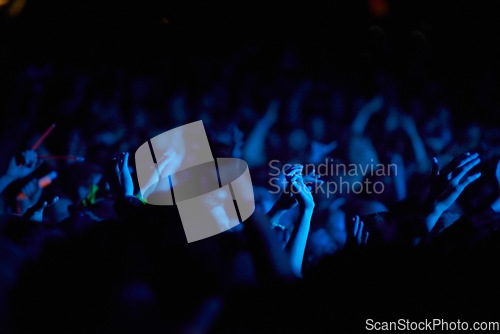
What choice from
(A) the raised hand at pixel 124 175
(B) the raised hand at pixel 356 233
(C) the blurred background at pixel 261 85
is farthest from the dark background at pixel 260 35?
(B) the raised hand at pixel 356 233

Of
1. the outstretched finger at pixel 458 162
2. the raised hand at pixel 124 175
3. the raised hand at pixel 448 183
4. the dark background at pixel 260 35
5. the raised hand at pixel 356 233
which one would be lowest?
the raised hand at pixel 356 233

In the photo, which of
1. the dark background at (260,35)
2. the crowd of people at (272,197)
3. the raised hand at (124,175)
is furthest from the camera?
the dark background at (260,35)

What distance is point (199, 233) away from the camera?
1950mm

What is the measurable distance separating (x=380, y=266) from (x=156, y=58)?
1538 mm

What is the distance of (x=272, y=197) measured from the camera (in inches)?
81.0

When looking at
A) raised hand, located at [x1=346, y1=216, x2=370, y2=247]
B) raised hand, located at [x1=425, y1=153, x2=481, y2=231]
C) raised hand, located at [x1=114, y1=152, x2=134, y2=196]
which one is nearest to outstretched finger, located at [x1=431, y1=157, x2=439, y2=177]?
raised hand, located at [x1=425, y1=153, x2=481, y2=231]

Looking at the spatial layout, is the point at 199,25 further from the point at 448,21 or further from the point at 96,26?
the point at 448,21

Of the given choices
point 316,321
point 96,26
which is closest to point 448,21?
point 316,321

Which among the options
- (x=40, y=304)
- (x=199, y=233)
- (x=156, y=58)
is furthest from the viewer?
(x=156, y=58)

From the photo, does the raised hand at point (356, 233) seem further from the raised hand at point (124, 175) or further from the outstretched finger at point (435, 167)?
the raised hand at point (124, 175)

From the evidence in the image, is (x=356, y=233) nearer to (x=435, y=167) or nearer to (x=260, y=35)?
(x=435, y=167)

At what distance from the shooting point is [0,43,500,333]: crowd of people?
184 centimetres

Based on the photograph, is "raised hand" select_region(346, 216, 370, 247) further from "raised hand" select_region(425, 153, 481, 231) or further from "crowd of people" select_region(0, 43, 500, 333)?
"raised hand" select_region(425, 153, 481, 231)

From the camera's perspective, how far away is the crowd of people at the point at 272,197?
6.03 ft
